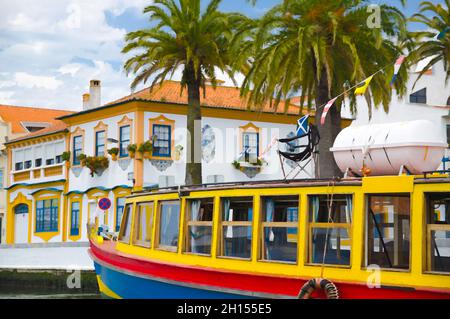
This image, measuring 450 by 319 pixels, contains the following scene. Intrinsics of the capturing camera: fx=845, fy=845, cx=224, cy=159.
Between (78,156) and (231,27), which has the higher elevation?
(231,27)

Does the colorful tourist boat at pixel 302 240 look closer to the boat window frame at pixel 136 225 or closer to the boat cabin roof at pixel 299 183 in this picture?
the boat cabin roof at pixel 299 183

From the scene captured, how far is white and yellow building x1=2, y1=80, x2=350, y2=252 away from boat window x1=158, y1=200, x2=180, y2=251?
68.8 ft

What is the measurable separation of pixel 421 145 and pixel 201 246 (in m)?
4.12

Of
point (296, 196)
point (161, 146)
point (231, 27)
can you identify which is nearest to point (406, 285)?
point (296, 196)

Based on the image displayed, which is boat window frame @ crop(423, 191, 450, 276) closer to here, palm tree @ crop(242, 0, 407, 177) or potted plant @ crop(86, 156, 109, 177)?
palm tree @ crop(242, 0, 407, 177)

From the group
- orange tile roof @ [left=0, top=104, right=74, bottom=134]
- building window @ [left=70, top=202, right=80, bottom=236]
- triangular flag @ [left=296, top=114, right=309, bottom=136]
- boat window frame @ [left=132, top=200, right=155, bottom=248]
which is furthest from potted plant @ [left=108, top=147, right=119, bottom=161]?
A: triangular flag @ [left=296, top=114, right=309, bottom=136]

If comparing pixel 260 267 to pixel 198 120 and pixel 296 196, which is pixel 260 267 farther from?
pixel 198 120

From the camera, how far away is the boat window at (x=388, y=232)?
1208 centimetres

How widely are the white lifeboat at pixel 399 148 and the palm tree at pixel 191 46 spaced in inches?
623

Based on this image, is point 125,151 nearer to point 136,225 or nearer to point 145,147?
point 145,147

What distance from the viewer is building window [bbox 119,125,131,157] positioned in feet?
125

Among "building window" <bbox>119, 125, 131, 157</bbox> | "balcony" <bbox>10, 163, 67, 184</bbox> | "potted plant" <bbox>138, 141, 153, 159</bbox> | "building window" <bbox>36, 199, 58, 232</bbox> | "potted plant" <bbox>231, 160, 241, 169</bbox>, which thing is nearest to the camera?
"potted plant" <bbox>138, 141, 153, 159</bbox>

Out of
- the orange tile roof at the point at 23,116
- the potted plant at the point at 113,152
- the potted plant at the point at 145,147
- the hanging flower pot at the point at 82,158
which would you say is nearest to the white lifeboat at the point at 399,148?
the potted plant at the point at 145,147
